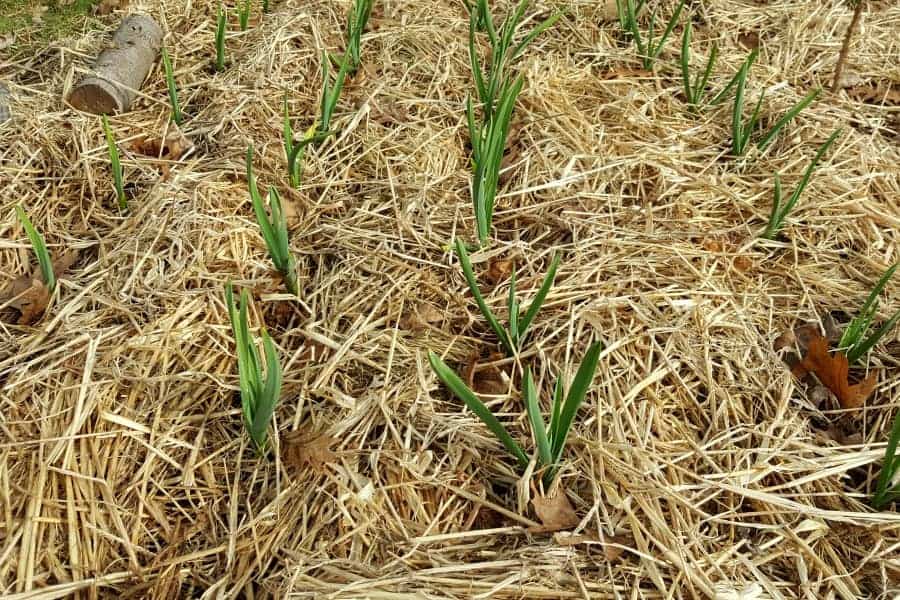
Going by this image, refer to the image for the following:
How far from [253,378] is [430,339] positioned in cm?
43

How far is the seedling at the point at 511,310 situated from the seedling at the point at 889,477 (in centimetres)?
67

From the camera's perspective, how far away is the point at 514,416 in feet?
4.72

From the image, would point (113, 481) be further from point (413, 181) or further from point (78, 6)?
point (78, 6)

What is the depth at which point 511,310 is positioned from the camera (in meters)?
1.44

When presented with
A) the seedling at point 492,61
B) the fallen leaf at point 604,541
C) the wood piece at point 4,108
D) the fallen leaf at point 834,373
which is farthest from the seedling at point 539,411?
the wood piece at point 4,108

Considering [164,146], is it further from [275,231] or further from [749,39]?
[749,39]

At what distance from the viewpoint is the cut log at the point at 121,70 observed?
214 centimetres

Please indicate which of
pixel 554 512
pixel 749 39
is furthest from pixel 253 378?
pixel 749 39

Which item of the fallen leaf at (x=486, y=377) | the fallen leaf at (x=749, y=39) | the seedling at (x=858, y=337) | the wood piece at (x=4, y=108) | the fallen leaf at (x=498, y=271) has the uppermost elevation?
the fallen leaf at (x=749, y=39)

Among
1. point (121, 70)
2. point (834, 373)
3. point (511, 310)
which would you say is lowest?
point (834, 373)

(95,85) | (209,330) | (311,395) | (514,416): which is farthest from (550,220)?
(95,85)

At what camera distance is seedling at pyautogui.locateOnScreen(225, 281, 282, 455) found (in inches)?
48.3

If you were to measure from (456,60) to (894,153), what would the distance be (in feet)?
4.66

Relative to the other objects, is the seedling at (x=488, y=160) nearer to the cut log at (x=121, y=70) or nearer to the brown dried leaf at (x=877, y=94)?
the cut log at (x=121, y=70)
